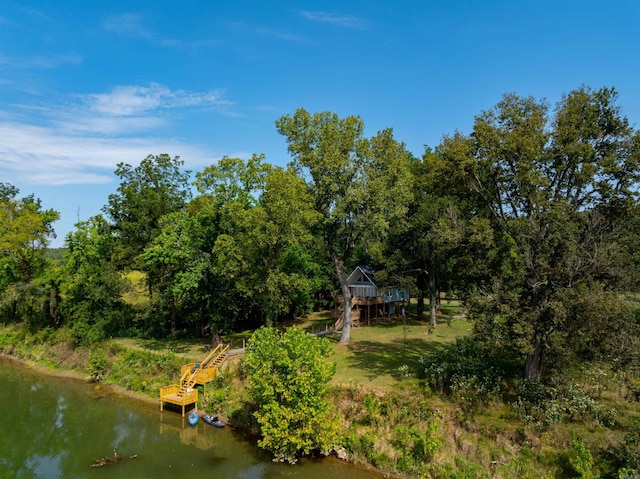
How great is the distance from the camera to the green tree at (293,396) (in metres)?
18.5

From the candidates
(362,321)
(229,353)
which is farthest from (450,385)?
(362,321)

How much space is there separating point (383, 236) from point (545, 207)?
13558mm

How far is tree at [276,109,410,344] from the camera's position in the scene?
93.6 feet

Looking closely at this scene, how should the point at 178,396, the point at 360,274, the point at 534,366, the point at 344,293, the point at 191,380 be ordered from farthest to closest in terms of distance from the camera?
1. the point at 360,274
2. the point at 344,293
3. the point at 191,380
4. the point at 178,396
5. the point at 534,366

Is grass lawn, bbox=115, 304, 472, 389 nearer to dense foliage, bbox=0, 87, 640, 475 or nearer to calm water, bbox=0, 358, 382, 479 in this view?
dense foliage, bbox=0, 87, 640, 475

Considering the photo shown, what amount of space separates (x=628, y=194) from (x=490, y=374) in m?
10.6

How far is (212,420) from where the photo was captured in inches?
915

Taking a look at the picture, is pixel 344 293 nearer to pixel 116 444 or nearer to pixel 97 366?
pixel 116 444

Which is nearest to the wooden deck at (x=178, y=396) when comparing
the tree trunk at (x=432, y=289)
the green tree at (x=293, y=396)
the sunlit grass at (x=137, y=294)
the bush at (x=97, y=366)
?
the green tree at (x=293, y=396)

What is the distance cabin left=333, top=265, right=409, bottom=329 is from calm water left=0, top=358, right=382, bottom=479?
16.6 metres

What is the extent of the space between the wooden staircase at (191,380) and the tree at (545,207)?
51.8 feet

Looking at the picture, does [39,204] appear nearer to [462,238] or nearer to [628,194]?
[462,238]

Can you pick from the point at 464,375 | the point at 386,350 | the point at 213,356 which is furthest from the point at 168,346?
the point at 464,375

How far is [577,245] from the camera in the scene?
59.8ft
